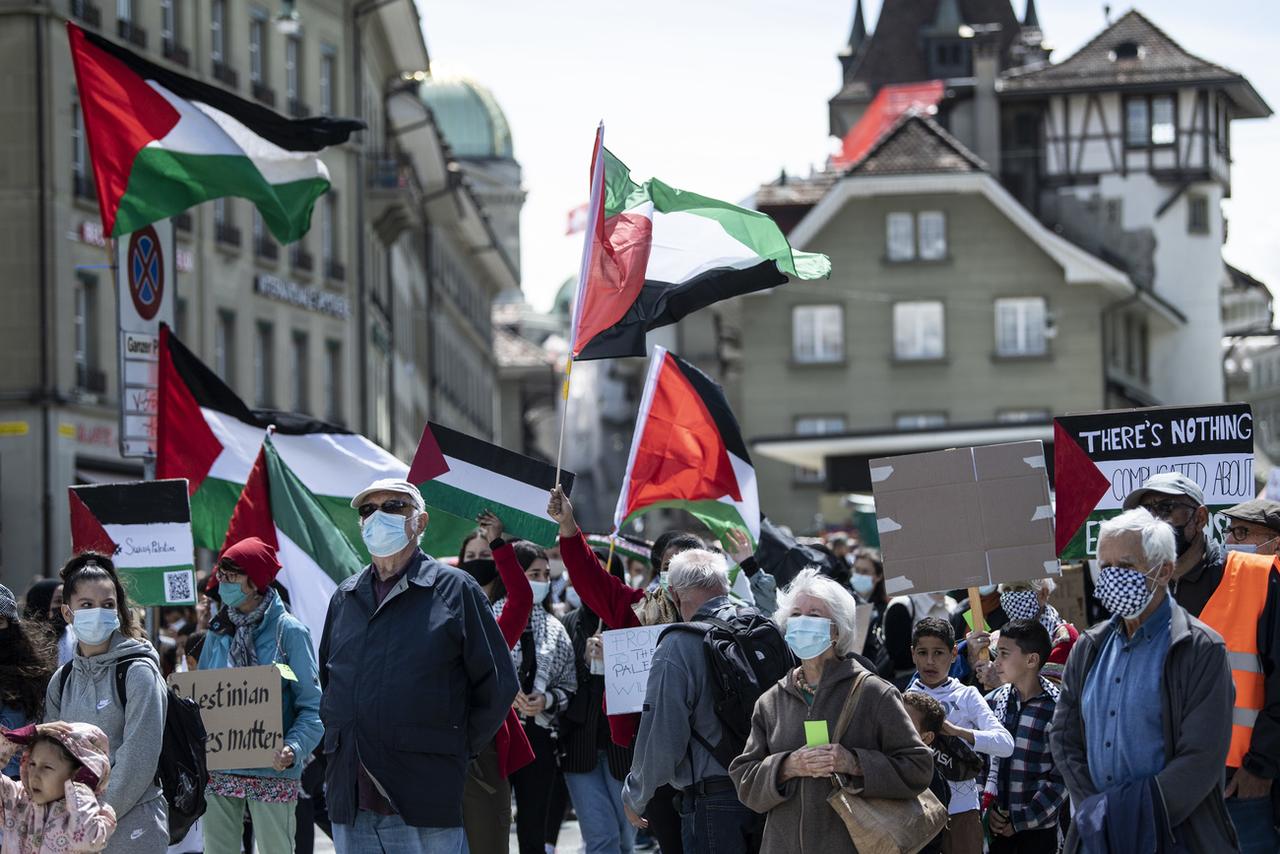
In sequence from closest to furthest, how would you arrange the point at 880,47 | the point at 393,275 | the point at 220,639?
the point at 220,639, the point at 393,275, the point at 880,47

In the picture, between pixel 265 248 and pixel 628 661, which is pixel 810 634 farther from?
pixel 265 248

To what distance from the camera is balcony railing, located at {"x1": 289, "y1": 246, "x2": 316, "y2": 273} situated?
45.4m

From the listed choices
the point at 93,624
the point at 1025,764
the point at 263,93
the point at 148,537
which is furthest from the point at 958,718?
the point at 263,93

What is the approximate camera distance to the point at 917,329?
5659 cm

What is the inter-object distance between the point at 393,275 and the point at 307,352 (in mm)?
9937

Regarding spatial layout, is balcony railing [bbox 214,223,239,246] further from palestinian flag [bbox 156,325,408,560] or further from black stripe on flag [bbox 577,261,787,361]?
black stripe on flag [bbox 577,261,787,361]

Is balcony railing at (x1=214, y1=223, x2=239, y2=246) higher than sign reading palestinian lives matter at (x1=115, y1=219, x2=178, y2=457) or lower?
higher

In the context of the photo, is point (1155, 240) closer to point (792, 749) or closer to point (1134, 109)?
point (1134, 109)

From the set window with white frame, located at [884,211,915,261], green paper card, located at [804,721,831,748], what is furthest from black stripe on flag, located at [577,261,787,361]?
window with white frame, located at [884,211,915,261]

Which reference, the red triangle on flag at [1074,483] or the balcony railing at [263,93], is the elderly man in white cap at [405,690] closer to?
the red triangle on flag at [1074,483]

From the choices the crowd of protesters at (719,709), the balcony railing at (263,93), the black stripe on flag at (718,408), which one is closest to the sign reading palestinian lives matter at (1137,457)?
the crowd of protesters at (719,709)

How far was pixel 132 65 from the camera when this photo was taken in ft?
49.8

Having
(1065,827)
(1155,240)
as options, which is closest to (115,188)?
(1065,827)

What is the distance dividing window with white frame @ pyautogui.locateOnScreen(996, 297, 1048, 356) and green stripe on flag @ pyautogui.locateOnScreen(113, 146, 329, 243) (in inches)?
1661
